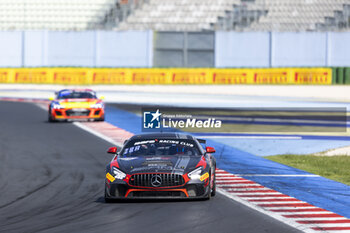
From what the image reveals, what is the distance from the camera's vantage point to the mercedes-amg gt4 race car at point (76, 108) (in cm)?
3016

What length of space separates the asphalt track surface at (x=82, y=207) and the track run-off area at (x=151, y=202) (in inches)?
0.5

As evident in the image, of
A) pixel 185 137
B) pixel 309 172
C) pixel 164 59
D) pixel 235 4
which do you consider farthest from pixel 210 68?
pixel 185 137

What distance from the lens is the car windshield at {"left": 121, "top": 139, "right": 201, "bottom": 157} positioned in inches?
511

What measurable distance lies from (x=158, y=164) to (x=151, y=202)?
2.14 feet

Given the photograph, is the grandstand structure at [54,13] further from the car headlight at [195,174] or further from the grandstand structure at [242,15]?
the car headlight at [195,174]

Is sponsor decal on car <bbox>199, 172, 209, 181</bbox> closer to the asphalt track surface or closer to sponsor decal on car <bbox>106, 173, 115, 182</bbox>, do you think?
the asphalt track surface


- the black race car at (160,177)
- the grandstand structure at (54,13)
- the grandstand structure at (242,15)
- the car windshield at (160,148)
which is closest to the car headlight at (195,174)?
the black race car at (160,177)

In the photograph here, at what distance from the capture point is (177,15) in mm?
60969

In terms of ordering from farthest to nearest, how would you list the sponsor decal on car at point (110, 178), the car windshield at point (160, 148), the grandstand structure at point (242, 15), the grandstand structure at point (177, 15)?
the grandstand structure at point (177, 15) → the grandstand structure at point (242, 15) → the car windshield at point (160, 148) → the sponsor decal on car at point (110, 178)

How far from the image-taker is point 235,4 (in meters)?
61.1

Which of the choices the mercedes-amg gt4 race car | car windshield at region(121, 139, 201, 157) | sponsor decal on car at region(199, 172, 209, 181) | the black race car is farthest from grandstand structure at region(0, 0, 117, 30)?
sponsor decal on car at region(199, 172, 209, 181)

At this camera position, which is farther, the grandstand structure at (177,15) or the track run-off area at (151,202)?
the grandstand structure at (177,15)

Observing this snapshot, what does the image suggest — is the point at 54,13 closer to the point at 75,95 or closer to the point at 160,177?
the point at 75,95

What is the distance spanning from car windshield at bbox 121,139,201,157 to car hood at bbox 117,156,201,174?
0.30 m
